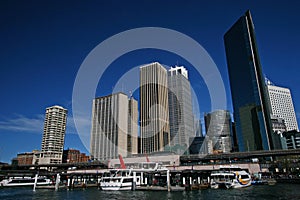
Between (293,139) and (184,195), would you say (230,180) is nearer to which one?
(184,195)

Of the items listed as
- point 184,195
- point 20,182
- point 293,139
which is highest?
point 293,139

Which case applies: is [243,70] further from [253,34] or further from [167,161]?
[167,161]

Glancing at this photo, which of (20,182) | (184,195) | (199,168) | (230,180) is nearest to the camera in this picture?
(184,195)

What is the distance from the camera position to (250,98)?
180750mm

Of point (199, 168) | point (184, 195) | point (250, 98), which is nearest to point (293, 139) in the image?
point (250, 98)

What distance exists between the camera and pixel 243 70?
191250 mm

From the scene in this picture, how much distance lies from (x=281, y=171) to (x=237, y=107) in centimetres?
7925

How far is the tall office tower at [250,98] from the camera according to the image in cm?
16850

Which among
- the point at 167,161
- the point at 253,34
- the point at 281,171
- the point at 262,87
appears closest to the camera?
the point at 281,171

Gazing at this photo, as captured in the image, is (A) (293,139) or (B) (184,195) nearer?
(B) (184,195)

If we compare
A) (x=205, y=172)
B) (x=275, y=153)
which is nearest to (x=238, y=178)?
(x=205, y=172)

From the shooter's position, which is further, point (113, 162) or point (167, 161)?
point (113, 162)

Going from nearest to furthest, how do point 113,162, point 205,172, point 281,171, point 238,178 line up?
1. point 238,178
2. point 205,172
3. point 281,171
4. point 113,162

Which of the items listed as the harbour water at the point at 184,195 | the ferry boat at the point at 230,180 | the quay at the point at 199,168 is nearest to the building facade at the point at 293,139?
the quay at the point at 199,168
